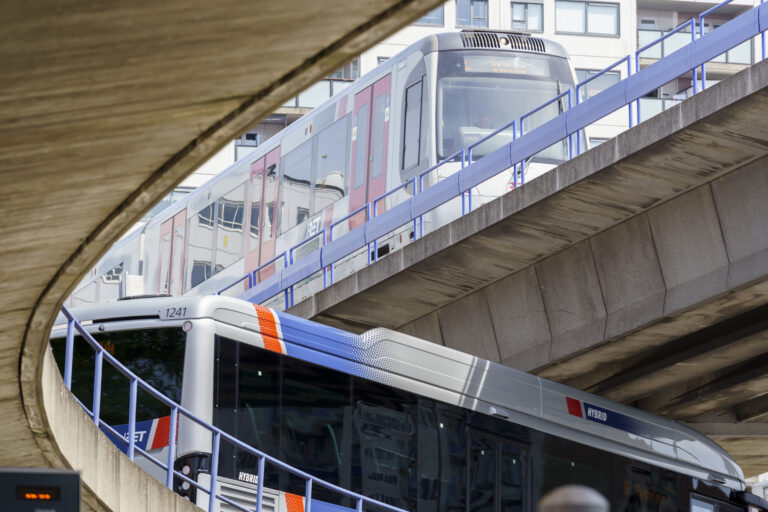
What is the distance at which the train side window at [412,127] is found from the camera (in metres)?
19.1

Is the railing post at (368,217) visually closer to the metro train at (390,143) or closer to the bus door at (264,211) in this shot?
the metro train at (390,143)

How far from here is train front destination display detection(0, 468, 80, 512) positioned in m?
6.20

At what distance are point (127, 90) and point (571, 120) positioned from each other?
10684 millimetres

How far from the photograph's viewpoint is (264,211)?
919 inches

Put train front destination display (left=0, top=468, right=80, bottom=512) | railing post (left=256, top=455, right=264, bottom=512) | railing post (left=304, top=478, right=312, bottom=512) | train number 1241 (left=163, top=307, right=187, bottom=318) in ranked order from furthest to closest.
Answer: train number 1241 (left=163, top=307, right=187, bottom=318) → railing post (left=304, top=478, right=312, bottom=512) → railing post (left=256, top=455, right=264, bottom=512) → train front destination display (left=0, top=468, right=80, bottom=512)

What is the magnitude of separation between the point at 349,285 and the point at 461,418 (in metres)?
4.62

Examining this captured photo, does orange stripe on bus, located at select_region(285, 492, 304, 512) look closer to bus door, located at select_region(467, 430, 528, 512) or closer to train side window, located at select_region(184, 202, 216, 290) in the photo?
bus door, located at select_region(467, 430, 528, 512)

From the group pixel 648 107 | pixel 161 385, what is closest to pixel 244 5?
pixel 161 385

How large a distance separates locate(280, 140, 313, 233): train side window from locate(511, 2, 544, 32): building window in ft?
97.7

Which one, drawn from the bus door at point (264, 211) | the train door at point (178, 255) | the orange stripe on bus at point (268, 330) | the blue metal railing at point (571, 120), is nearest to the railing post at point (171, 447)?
the orange stripe on bus at point (268, 330)

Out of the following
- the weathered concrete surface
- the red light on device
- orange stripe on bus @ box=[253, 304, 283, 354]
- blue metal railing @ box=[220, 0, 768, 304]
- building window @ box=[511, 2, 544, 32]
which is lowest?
the red light on device

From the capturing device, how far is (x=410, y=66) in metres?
19.7

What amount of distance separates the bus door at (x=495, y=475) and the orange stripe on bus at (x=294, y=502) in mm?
2410

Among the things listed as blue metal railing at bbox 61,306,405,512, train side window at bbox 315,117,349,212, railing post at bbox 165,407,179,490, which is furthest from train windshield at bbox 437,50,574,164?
railing post at bbox 165,407,179,490
